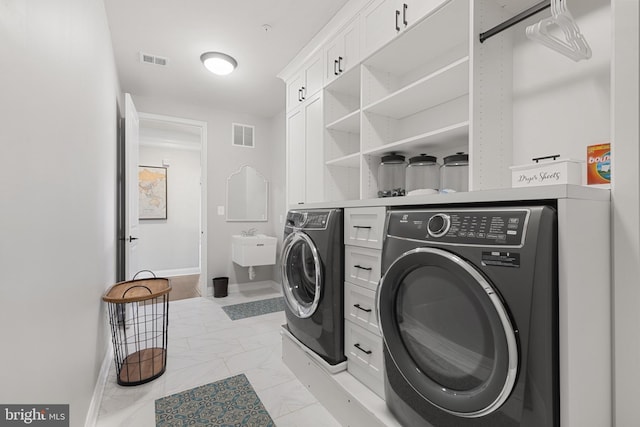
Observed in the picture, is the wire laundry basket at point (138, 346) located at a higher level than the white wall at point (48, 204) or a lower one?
lower

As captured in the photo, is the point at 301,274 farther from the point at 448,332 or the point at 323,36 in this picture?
the point at 323,36

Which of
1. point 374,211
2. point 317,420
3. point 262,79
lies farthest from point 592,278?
point 262,79

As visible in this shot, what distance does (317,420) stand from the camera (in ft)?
5.28

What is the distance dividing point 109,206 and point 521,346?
2817 mm

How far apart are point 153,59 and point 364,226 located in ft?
8.99

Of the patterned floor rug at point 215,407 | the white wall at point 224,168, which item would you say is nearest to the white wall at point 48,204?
the patterned floor rug at point 215,407

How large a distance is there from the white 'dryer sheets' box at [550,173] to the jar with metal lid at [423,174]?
0.68 metres

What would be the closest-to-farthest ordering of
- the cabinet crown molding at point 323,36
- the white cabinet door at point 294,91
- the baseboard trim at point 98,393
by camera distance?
the baseboard trim at point 98,393 < the cabinet crown molding at point 323,36 < the white cabinet door at point 294,91

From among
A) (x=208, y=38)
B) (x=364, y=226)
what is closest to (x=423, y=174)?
(x=364, y=226)

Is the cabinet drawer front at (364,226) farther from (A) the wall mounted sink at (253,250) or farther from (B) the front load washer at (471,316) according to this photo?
(A) the wall mounted sink at (253,250)

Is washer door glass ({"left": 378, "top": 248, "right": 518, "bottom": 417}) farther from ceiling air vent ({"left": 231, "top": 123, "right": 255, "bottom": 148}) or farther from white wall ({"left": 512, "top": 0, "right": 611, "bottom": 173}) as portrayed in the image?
ceiling air vent ({"left": 231, "top": 123, "right": 255, "bottom": 148})

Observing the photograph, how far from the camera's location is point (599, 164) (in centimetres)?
112

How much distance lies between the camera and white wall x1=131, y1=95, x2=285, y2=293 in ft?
13.4

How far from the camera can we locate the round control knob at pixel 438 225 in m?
1.04
